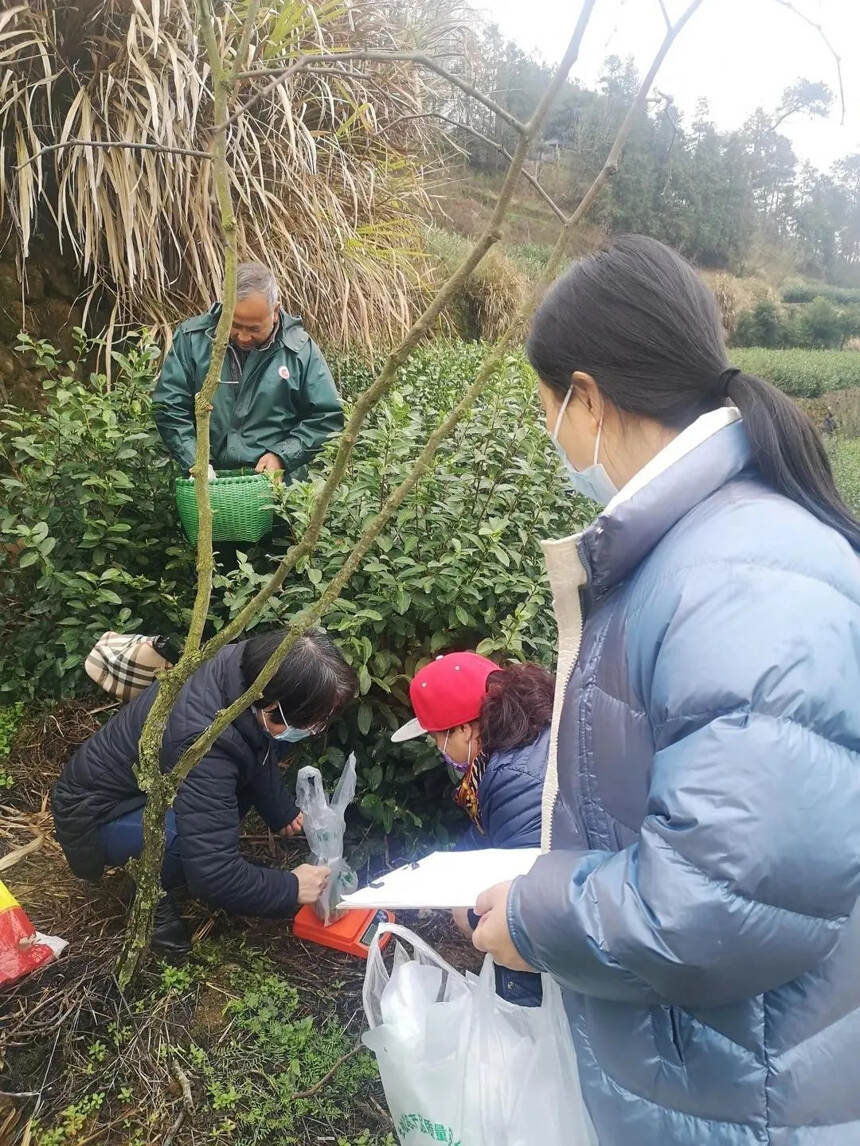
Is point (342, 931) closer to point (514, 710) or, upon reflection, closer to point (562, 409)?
point (514, 710)

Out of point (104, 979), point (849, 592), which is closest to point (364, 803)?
point (104, 979)

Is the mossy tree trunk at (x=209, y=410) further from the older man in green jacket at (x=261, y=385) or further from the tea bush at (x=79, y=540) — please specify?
the older man in green jacket at (x=261, y=385)

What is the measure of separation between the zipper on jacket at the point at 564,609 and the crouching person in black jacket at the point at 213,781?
0.91 m

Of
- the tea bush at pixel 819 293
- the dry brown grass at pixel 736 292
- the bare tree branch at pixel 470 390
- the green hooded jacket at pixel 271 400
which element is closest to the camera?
the bare tree branch at pixel 470 390

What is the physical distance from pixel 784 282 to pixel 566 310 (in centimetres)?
2390

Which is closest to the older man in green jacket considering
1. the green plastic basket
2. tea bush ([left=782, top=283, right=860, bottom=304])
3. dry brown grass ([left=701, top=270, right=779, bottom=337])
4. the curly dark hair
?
the green plastic basket

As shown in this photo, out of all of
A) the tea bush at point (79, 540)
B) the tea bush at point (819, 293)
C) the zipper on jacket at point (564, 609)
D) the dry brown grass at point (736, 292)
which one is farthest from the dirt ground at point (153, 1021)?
the tea bush at point (819, 293)

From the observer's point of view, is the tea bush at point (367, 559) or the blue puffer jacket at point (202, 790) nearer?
the blue puffer jacket at point (202, 790)

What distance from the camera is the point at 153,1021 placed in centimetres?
188

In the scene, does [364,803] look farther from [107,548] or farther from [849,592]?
[849,592]

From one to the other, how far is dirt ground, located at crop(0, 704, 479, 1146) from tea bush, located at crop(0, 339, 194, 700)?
765 millimetres

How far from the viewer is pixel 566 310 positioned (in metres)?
1.11

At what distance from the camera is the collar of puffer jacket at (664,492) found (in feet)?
3.14

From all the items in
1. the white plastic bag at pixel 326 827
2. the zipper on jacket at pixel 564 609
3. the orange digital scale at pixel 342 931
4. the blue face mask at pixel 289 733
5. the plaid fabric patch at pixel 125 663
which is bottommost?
the orange digital scale at pixel 342 931
